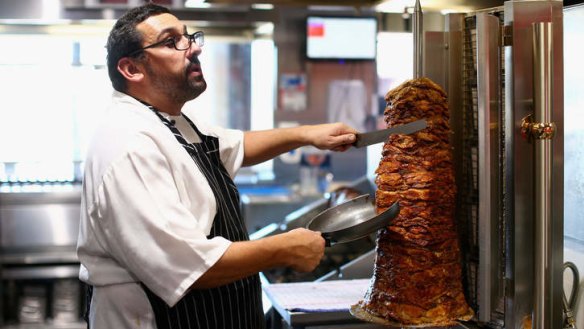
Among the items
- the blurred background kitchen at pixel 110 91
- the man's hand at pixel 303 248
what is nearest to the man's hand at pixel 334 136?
the man's hand at pixel 303 248

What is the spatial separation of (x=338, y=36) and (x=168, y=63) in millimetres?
3585

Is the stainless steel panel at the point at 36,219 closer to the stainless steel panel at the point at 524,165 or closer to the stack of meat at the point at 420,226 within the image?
the stack of meat at the point at 420,226

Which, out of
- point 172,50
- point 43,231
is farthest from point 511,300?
point 43,231

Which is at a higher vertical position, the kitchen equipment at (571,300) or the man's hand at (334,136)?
the man's hand at (334,136)

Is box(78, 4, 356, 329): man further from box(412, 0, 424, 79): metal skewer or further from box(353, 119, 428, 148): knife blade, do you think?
box(412, 0, 424, 79): metal skewer

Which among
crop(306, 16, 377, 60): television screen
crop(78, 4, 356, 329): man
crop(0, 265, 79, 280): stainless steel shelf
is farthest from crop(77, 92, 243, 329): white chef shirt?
crop(306, 16, 377, 60): television screen

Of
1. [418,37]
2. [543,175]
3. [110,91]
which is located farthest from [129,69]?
[110,91]

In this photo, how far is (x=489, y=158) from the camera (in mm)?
1680

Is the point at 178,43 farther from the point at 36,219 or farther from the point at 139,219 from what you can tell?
the point at 36,219

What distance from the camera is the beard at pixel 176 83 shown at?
213 cm

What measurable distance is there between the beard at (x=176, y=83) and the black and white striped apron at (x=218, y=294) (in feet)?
0.21

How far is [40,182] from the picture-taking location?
501cm

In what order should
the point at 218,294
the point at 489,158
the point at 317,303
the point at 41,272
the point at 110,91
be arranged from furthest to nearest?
the point at 110,91, the point at 41,272, the point at 317,303, the point at 218,294, the point at 489,158

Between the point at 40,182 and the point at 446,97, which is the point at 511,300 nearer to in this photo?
the point at 446,97
